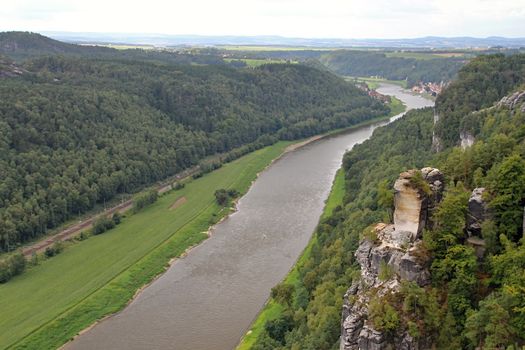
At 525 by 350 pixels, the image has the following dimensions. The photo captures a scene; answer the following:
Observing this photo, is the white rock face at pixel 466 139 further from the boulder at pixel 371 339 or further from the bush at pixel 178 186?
the bush at pixel 178 186

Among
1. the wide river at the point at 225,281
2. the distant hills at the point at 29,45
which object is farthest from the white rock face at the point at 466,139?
the distant hills at the point at 29,45

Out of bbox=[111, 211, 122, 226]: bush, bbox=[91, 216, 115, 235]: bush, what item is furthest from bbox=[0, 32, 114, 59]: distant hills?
bbox=[91, 216, 115, 235]: bush

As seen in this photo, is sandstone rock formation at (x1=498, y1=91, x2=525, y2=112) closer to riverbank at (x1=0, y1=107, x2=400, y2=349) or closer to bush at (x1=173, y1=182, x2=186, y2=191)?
riverbank at (x1=0, y1=107, x2=400, y2=349)

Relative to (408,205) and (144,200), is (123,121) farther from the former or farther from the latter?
(408,205)

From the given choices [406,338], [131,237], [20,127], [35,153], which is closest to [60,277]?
[131,237]

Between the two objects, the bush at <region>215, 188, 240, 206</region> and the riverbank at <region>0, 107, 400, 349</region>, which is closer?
the riverbank at <region>0, 107, 400, 349</region>

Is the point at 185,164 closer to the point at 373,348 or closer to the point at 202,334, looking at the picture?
the point at 202,334
